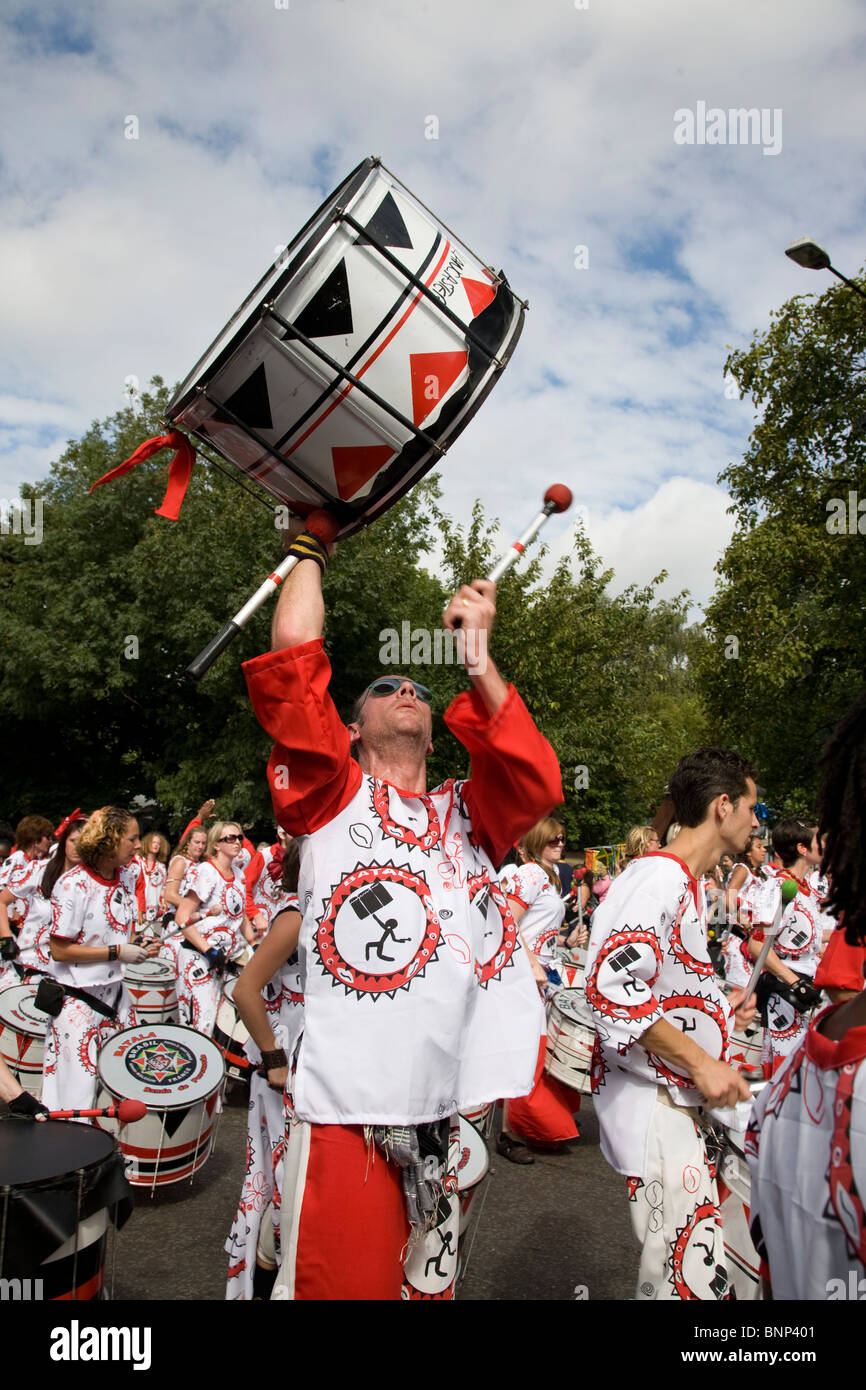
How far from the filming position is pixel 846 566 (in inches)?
694

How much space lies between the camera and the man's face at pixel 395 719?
8.61ft

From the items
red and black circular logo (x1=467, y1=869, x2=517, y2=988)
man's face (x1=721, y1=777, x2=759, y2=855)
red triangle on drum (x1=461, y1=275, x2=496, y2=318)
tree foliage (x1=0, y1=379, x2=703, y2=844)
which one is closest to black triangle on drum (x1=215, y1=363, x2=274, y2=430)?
red triangle on drum (x1=461, y1=275, x2=496, y2=318)

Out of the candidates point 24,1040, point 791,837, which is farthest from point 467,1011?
point 24,1040

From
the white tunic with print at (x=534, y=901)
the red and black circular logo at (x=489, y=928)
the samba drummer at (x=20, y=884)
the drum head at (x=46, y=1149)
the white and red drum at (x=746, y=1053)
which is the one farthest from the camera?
the samba drummer at (x=20, y=884)

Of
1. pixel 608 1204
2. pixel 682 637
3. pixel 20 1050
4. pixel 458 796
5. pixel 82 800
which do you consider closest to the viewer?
pixel 458 796

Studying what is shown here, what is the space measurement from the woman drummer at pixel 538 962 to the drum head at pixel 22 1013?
2.95 meters

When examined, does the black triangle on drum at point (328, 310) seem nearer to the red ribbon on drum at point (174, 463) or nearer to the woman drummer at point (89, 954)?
the red ribbon on drum at point (174, 463)

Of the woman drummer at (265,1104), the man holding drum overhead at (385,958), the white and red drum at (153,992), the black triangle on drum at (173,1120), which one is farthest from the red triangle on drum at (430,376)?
the white and red drum at (153,992)
